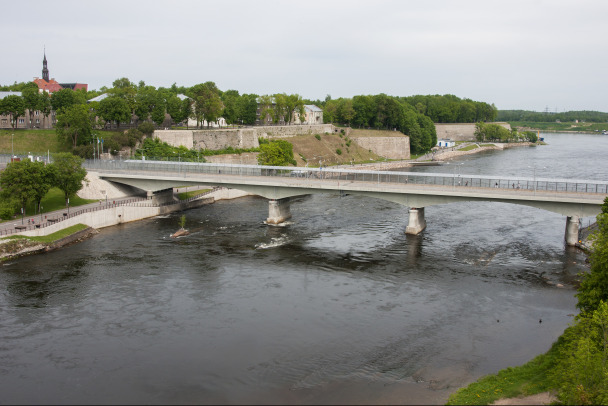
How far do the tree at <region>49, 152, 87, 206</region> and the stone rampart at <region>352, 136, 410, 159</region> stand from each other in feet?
317

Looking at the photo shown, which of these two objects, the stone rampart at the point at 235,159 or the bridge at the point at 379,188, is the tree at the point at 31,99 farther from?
the bridge at the point at 379,188

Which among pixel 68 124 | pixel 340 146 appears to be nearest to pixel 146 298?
pixel 68 124

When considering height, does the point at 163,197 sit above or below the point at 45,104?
below

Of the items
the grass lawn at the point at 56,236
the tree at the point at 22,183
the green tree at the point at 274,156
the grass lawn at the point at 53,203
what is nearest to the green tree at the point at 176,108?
the green tree at the point at 274,156

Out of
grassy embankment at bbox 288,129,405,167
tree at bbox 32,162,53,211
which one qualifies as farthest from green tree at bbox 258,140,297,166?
tree at bbox 32,162,53,211

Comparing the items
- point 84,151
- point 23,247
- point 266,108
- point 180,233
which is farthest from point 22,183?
point 266,108

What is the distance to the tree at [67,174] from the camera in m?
69.7

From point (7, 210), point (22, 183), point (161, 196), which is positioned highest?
point (22, 183)

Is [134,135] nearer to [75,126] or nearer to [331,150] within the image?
[75,126]

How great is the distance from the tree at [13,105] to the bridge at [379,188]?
33045mm

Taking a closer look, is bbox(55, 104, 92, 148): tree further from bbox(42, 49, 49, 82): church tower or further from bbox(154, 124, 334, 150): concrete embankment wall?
bbox(42, 49, 49, 82): church tower

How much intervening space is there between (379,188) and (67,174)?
128ft

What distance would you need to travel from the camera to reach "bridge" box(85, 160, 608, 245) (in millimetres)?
59906

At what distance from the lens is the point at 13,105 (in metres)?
106
